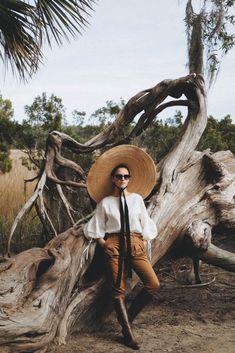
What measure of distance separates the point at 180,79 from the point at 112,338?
9.30ft

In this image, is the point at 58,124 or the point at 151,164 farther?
the point at 58,124

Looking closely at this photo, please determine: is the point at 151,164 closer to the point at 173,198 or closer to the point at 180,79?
the point at 173,198

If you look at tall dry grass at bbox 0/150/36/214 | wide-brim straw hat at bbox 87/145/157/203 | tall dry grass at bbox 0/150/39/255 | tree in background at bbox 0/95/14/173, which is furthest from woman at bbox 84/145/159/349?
tree in background at bbox 0/95/14/173

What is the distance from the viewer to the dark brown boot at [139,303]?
4.79 metres

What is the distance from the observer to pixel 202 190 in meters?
5.74

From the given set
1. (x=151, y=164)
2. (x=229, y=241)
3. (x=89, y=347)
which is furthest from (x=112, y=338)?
(x=229, y=241)

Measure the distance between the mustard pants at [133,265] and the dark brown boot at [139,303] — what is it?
0.18 feet

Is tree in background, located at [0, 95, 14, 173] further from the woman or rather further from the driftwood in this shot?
the woman

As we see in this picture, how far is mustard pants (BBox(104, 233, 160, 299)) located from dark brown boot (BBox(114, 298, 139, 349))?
7cm

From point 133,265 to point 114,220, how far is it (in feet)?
1.32

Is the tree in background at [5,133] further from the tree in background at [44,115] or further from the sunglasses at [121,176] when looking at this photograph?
the sunglasses at [121,176]

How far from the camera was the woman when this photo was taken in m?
4.73

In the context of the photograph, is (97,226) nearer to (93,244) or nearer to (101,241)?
(101,241)

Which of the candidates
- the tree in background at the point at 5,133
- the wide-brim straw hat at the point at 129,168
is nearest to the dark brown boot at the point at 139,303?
the wide-brim straw hat at the point at 129,168
